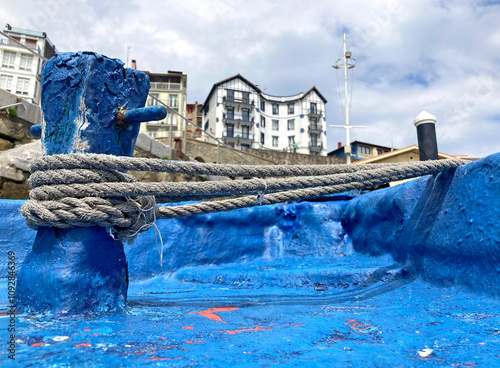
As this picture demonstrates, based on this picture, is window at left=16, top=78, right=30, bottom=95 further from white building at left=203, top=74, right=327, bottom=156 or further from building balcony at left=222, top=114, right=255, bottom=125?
building balcony at left=222, top=114, right=255, bottom=125

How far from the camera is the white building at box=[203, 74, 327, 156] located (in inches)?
1522

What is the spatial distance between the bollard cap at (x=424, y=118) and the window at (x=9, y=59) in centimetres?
4492

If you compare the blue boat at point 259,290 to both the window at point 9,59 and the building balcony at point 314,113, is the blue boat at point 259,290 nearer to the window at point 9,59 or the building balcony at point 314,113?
the building balcony at point 314,113

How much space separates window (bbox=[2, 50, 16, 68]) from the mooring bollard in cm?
4460

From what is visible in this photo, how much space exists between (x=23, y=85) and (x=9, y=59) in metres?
3.76

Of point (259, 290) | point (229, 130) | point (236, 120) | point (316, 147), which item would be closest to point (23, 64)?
point (229, 130)

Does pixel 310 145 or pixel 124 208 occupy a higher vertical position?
pixel 310 145

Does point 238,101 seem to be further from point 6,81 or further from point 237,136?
point 6,81

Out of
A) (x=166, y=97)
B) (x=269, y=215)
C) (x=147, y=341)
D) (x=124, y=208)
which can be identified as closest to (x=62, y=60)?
(x=124, y=208)

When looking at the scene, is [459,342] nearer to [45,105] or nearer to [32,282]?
[32,282]

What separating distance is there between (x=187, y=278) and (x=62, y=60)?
6.38ft

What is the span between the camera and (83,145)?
167 centimetres

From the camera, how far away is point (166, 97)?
3759cm

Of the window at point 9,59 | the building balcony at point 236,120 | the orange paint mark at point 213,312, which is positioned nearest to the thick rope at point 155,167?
the orange paint mark at point 213,312
